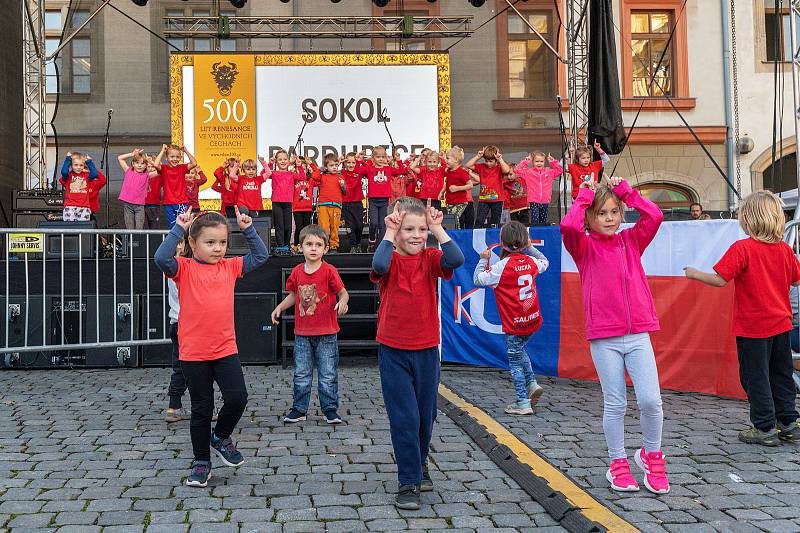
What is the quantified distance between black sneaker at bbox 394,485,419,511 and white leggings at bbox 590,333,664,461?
1171mm

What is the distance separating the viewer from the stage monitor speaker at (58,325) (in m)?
9.50

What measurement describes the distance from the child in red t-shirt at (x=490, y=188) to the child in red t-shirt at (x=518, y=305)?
6253 mm

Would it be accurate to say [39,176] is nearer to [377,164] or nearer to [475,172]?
[377,164]

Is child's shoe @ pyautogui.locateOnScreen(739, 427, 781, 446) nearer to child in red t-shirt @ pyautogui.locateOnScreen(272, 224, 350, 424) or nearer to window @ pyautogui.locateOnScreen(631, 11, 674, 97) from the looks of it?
child in red t-shirt @ pyautogui.locateOnScreen(272, 224, 350, 424)

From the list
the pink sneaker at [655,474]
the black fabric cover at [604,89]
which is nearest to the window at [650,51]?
the black fabric cover at [604,89]

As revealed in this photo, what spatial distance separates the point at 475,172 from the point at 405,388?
31.4 feet

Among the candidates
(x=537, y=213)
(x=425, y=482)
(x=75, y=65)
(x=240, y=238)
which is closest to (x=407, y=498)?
(x=425, y=482)

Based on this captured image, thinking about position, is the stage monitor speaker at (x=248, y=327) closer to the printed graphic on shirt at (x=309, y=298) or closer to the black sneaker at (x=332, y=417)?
the printed graphic on shirt at (x=309, y=298)

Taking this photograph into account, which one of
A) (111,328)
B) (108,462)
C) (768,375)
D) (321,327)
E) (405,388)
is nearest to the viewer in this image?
(405,388)

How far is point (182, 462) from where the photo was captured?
5.06 meters

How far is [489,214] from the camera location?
13102mm

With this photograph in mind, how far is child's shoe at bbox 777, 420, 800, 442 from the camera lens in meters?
5.46

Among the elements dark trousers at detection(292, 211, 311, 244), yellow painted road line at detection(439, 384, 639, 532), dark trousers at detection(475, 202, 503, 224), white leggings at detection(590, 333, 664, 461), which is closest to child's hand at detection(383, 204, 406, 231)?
white leggings at detection(590, 333, 664, 461)

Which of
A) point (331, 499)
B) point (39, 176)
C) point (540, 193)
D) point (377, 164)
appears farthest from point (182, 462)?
point (39, 176)
